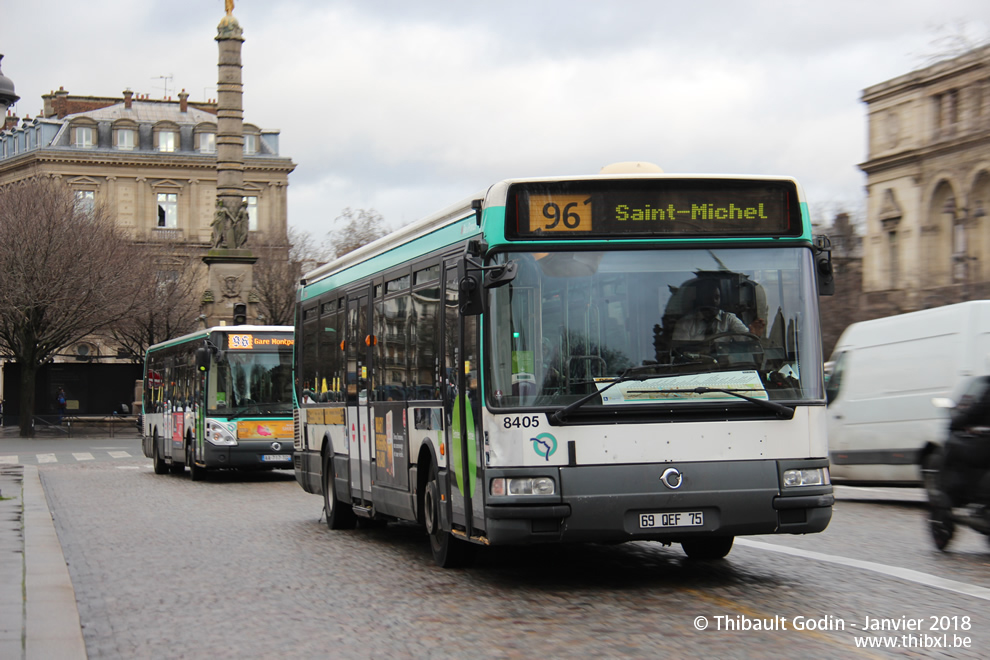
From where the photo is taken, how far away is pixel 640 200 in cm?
938

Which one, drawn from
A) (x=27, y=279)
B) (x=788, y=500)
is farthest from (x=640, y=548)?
(x=27, y=279)

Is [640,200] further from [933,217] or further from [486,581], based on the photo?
[933,217]

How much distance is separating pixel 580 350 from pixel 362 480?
5.14 meters

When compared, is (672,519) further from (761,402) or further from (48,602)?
(48,602)

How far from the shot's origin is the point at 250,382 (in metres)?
24.9

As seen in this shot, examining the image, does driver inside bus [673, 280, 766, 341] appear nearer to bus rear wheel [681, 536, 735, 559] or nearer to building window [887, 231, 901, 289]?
bus rear wheel [681, 536, 735, 559]

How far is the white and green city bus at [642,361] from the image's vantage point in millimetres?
9008

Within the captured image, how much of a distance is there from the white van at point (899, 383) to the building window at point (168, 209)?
76.3 meters

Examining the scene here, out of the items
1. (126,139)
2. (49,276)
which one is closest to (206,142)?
(126,139)

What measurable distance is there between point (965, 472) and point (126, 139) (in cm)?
8636

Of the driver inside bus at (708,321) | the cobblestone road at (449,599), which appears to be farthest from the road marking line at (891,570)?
the driver inside bus at (708,321)

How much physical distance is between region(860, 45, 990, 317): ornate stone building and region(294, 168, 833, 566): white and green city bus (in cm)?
2903

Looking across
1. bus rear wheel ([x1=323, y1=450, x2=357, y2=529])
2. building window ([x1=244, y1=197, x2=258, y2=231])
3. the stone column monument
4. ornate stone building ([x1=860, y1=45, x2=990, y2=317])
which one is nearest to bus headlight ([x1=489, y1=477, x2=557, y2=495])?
bus rear wheel ([x1=323, y1=450, x2=357, y2=529])

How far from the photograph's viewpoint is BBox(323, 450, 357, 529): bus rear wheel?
49.4ft
